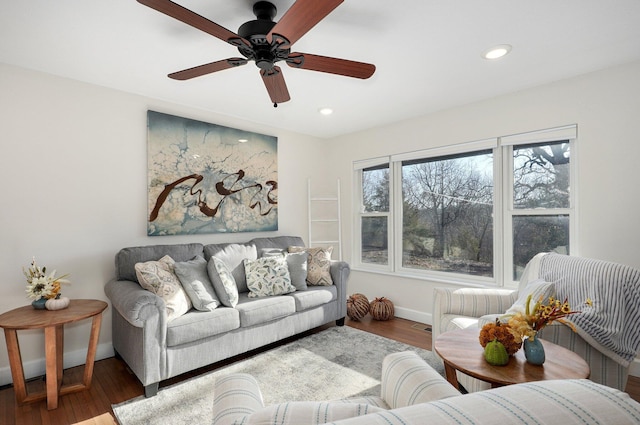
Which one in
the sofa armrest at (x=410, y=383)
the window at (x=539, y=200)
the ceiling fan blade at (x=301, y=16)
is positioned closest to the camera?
the sofa armrest at (x=410, y=383)

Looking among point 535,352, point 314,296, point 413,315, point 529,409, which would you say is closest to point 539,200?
point 413,315

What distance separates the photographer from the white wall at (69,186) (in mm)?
2484

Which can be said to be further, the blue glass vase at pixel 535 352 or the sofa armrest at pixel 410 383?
the blue glass vase at pixel 535 352

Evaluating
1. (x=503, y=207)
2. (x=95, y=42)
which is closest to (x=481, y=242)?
(x=503, y=207)

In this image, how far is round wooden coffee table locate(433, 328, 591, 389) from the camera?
4.85 feet

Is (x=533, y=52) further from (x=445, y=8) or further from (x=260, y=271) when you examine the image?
(x=260, y=271)

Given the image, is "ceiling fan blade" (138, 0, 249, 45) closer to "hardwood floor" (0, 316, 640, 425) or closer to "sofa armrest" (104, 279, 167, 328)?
"sofa armrest" (104, 279, 167, 328)

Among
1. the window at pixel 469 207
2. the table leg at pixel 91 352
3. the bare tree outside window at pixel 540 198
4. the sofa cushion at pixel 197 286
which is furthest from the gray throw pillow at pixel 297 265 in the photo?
the bare tree outside window at pixel 540 198

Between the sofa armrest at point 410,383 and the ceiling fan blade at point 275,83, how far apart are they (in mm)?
1743

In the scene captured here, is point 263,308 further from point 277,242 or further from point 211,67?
point 211,67

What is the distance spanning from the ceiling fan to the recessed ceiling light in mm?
996

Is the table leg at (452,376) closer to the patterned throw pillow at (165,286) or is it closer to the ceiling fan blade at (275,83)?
the patterned throw pillow at (165,286)

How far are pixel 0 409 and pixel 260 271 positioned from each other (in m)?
2.00

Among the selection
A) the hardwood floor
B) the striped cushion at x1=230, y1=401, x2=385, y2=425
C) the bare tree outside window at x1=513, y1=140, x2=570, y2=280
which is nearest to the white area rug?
the hardwood floor
